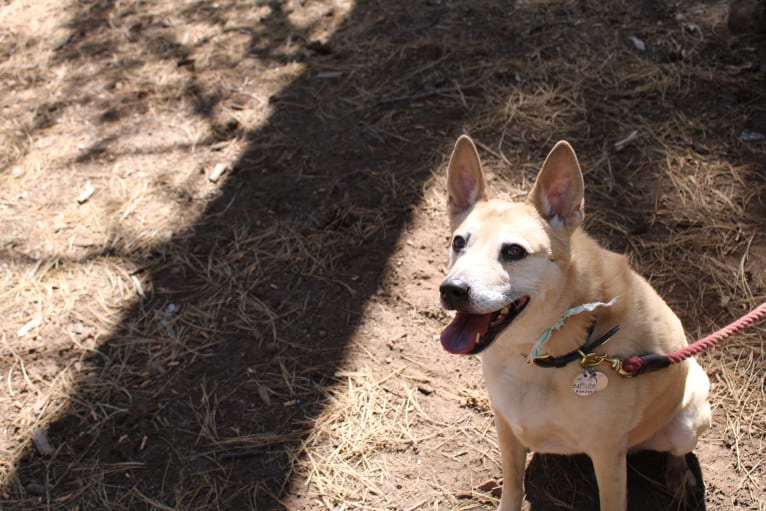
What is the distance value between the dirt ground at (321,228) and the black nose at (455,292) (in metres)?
1.25

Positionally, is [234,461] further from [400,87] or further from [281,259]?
[400,87]

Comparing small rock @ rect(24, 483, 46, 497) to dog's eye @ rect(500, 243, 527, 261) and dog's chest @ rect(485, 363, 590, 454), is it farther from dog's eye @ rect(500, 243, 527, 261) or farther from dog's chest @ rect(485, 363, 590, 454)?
dog's eye @ rect(500, 243, 527, 261)

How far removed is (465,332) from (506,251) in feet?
1.15

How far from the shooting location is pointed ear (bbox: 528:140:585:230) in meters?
2.64

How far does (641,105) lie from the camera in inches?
193

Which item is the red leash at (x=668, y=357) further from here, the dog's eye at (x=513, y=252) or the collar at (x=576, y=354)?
the dog's eye at (x=513, y=252)

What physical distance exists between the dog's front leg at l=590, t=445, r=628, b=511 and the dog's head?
672 millimetres

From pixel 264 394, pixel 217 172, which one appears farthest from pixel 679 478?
pixel 217 172

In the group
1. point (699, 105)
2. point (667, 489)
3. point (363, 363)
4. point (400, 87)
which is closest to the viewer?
point (667, 489)

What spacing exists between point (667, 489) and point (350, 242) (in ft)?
7.55

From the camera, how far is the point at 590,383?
2.55 meters

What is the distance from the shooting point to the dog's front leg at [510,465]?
294 centimetres

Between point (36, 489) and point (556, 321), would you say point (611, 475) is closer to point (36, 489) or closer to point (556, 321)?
point (556, 321)

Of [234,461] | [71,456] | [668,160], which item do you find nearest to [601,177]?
[668,160]
